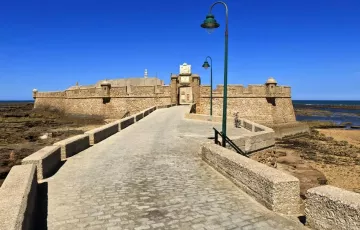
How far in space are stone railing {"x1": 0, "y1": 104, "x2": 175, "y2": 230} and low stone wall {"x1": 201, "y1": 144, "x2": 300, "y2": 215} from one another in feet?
12.0

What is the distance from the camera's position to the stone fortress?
34.9m

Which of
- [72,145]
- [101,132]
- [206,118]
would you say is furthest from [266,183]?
[206,118]

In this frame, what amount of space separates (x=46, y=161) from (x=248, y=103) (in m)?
30.4

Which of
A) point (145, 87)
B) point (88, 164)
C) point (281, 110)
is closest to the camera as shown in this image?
point (88, 164)

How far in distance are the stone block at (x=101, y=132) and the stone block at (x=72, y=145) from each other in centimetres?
33

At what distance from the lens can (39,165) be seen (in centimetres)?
663

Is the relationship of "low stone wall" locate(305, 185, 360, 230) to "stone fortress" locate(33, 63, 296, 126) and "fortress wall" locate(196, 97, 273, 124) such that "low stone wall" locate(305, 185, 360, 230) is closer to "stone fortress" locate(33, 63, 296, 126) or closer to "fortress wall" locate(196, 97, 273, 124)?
"stone fortress" locate(33, 63, 296, 126)

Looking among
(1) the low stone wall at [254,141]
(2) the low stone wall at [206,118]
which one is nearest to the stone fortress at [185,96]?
(2) the low stone wall at [206,118]

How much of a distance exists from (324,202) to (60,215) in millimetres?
3991

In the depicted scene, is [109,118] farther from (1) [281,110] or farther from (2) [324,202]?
(2) [324,202]

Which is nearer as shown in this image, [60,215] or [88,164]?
[60,215]

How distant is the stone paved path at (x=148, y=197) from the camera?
4488 millimetres

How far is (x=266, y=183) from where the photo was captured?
5020mm

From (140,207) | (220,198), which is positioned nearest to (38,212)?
(140,207)
